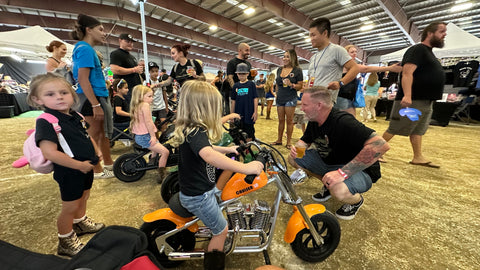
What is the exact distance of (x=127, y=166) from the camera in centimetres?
281

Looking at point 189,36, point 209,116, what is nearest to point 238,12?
point 189,36

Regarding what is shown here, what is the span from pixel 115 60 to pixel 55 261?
3.37m

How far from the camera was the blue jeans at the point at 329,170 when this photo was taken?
71.2 inches

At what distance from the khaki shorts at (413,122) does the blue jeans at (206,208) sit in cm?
334

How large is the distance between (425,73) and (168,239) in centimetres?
410

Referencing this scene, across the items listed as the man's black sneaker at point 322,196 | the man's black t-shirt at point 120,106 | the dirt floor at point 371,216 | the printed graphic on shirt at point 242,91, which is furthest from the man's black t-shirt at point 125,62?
the man's black sneaker at point 322,196

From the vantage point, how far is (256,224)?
1540 millimetres

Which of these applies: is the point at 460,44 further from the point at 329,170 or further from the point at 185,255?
the point at 185,255

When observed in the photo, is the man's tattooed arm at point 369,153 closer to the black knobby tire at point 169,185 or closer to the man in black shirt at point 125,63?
the black knobby tire at point 169,185

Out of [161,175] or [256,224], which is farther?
[161,175]

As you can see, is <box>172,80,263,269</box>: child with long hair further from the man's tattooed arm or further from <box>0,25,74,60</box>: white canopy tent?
<box>0,25,74,60</box>: white canopy tent

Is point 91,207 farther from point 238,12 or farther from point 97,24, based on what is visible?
→ point 238,12

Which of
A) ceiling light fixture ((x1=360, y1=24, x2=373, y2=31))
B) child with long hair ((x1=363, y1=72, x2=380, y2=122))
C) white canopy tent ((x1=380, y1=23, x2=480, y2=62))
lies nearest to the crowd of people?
child with long hair ((x1=363, y1=72, x2=380, y2=122))

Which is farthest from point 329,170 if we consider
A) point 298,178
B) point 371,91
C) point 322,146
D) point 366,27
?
point 366,27
